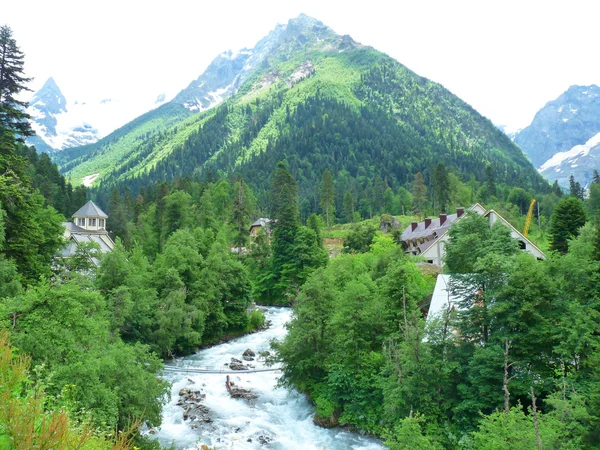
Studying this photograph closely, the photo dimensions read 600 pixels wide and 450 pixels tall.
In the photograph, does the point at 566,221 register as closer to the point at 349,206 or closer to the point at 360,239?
the point at 360,239

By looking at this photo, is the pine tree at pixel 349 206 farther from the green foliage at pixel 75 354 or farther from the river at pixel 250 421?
the green foliage at pixel 75 354

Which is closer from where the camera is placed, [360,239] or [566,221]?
[566,221]

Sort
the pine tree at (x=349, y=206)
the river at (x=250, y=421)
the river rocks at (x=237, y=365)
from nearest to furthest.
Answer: the river at (x=250, y=421)
the river rocks at (x=237, y=365)
the pine tree at (x=349, y=206)

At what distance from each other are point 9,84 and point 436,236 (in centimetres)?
5291

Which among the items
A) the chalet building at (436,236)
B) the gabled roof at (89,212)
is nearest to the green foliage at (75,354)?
the chalet building at (436,236)

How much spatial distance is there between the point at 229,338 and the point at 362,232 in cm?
3603

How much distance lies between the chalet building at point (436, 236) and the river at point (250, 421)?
28.7m

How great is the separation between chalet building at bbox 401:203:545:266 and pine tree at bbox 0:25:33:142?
1766 inches

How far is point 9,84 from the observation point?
34875 millimetres

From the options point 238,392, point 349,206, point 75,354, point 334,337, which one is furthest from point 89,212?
point 349,206

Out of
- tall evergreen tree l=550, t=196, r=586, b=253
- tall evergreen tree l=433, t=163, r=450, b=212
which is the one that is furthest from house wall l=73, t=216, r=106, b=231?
tall evergreen tree l=433, t=163, r=450, b=212

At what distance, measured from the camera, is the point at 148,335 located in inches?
1574

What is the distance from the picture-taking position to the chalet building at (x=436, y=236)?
5378cm

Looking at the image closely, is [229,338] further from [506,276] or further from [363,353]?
[506,276]
